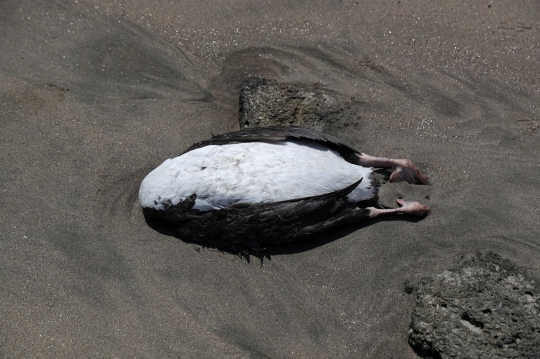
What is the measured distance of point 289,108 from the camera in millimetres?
6023

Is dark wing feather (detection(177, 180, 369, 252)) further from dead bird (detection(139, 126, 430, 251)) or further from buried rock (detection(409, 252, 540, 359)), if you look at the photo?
buried rock (detection(409, 252, 540, 359))

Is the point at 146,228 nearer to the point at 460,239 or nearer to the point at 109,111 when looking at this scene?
the point at 109,111

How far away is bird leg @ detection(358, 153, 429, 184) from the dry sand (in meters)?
0.09

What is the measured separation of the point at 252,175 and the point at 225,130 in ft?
4.06

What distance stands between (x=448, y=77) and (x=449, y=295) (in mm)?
2389

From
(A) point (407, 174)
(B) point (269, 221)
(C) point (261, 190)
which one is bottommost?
(B) point (269, 221)

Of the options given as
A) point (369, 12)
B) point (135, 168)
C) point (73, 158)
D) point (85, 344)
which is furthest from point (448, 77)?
point (85, 344)

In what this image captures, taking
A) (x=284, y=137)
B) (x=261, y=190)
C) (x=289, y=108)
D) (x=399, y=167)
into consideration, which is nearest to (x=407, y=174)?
(x=399, y=167)

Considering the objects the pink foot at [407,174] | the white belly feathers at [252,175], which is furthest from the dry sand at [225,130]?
the white belly feathers at [252,175]

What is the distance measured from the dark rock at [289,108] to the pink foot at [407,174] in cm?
75

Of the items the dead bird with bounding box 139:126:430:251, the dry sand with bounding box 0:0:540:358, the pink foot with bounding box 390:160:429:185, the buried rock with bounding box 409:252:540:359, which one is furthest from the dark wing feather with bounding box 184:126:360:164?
the buried rock with bounding box 409:252:540:359

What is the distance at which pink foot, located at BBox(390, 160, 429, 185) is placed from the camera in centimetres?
556

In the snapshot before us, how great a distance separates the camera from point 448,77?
625 centimetres

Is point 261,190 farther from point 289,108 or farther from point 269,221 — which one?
point 289,108
